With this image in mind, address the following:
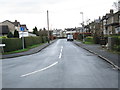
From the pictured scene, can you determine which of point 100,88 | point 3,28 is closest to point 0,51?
point 100,88

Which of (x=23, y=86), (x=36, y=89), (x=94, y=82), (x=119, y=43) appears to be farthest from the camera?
(x=119, y=43)

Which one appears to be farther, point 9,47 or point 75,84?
point 9,47

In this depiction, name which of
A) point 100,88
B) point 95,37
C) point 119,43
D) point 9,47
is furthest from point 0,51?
point 95,37

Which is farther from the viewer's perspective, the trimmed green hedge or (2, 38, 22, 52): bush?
(2, 38, 22, 52): bush

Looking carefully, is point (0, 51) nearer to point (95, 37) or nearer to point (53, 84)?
point (53, 84)

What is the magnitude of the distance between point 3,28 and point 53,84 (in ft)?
191

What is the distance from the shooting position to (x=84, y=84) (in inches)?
263

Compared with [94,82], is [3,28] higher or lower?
higher

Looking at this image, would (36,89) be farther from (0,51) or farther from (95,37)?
(95,37)

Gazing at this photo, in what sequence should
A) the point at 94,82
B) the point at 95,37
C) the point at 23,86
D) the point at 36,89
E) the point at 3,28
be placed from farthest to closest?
1. the point at 3,28
2. the point at 95,37
3. the point at 94,82
4. the point at 23,86
5. the point at 36,89

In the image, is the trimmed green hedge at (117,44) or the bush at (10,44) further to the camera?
the bush at (10,44)

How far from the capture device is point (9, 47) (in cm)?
2219

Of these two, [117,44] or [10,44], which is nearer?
[117,44]

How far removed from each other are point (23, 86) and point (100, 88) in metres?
2.75
